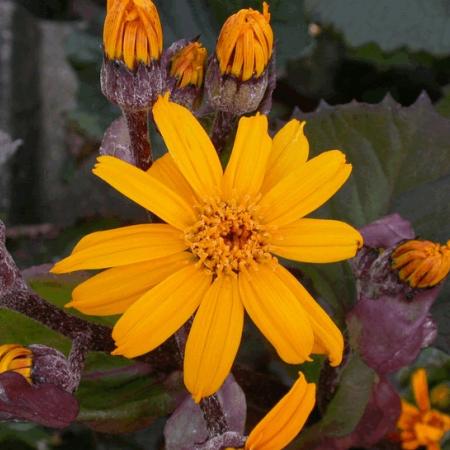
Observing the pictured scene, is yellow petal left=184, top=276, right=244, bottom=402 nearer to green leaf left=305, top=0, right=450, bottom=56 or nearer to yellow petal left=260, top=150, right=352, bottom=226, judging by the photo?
yellow petal left=260, top=150, right=352, bottom=226

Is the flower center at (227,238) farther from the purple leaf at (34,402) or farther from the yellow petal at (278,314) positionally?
the purple leaf at (34,402)

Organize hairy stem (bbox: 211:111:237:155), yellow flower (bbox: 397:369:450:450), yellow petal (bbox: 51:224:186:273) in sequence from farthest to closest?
yellow flower (bbox: 397:369:450:450) < hairy stem (bbox: 211:111:237:155) < yellow petal (bbox: 51:224:186:273)

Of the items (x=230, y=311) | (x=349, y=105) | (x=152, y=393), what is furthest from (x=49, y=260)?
(x=230, y=311)

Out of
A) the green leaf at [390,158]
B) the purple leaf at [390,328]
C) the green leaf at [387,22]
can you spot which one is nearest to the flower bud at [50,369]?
the purple leaf at [390,328]

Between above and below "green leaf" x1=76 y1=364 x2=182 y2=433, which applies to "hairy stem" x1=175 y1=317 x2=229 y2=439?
above

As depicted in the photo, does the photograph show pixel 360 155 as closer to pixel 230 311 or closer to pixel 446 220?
pixel 446 220

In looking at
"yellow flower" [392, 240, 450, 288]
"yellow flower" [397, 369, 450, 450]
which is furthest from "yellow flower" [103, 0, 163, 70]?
"yellow flower" [397, 369, 450, 450]
